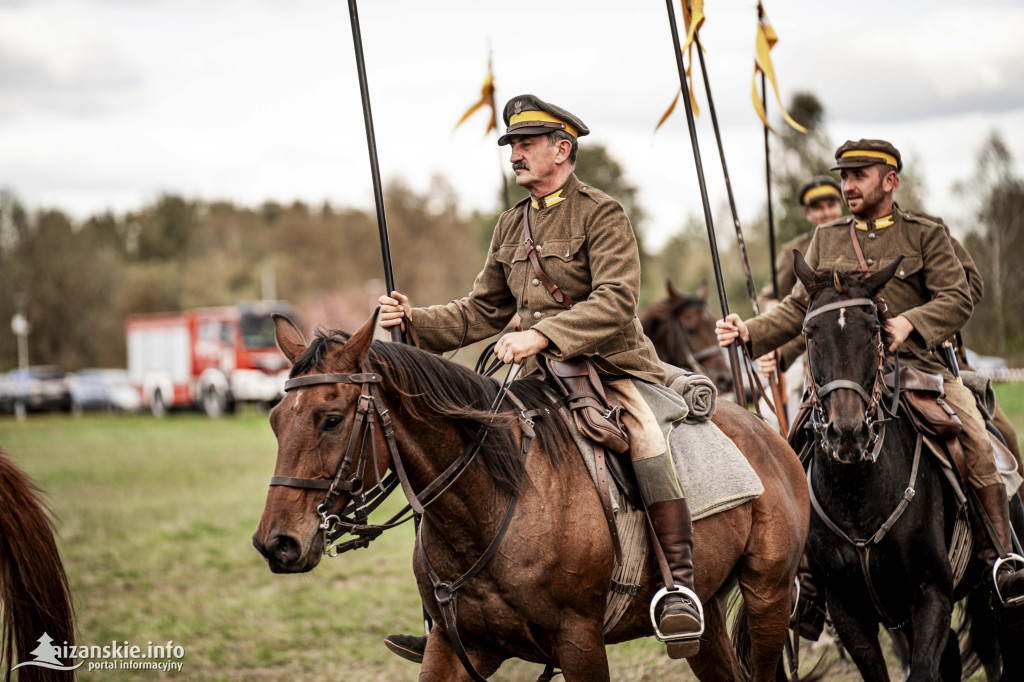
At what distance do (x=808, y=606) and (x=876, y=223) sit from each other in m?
2.33

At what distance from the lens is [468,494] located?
4.07 m

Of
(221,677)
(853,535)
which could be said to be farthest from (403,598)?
(853,535)

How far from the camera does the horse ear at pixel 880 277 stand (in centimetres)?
521

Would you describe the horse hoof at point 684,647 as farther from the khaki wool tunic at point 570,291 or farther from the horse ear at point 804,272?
the horse ear at point 804,272

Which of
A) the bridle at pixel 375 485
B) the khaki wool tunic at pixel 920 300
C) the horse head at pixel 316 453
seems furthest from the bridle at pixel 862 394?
the horse head at pixel 316 453

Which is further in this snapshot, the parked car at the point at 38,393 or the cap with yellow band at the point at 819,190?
the parked car at the point at 38,393

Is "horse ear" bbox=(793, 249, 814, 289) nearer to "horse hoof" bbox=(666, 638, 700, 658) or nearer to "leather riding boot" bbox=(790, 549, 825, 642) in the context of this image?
"leather riding boot" bbox=(790, 549, 825, 642)

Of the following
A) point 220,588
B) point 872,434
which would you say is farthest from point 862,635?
point 220,588

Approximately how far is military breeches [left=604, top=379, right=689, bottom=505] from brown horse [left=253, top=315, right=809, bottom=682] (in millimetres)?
243

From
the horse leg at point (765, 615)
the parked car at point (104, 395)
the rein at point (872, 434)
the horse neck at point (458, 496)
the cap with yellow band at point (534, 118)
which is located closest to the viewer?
the horse neck at point (458, 496)

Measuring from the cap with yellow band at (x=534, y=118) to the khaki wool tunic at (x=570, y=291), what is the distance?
0.86ft

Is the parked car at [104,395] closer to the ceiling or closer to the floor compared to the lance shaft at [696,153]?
closer to the floor

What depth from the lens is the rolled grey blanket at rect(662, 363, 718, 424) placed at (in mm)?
4766

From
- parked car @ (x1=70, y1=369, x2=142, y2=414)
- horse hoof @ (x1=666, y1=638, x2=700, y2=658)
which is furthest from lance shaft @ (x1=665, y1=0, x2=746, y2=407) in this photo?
parked car @ (x1=70, y1=369, x2=142, y2=414)
